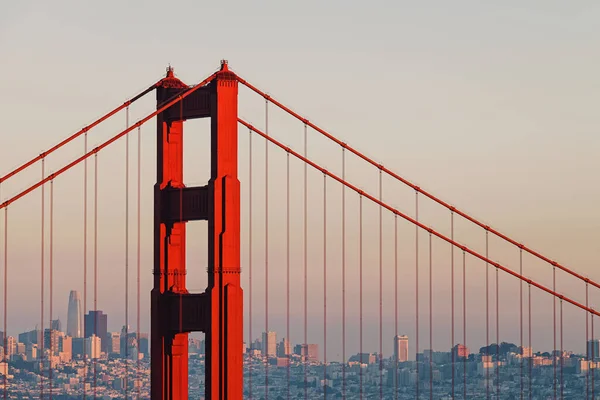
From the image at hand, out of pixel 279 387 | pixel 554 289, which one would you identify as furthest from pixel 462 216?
pixel 279 387

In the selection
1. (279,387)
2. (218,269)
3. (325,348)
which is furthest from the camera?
(279,387)

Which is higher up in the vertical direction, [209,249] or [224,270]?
[209,249]

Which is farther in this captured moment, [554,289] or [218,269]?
[554,289]

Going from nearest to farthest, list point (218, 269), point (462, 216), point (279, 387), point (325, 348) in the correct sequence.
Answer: point (218, 269), point (325, 348), point (462, 216), point (279, 387)

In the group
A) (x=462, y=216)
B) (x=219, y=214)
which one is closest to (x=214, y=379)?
(x=219, y=214)

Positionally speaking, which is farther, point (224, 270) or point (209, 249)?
point (209, 249)

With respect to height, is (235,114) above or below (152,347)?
above

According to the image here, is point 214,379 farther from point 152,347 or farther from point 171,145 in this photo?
point 171,145
